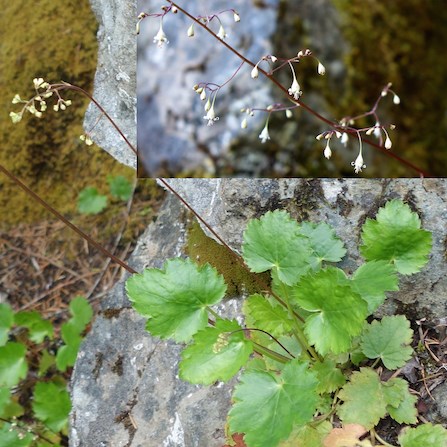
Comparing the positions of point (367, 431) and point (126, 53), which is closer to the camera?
point (367, 431)

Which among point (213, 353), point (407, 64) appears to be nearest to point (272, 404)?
point (213, 353)

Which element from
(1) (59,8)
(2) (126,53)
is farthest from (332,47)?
(2) (126,53)

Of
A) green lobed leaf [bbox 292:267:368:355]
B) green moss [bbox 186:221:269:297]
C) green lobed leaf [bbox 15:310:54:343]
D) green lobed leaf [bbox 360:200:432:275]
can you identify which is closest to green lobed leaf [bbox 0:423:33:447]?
green lobed leaf [bbox 15:310:54:343]

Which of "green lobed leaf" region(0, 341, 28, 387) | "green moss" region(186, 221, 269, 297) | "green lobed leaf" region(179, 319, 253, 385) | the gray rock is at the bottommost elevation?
"green lobed leaf" region(0, 341, 28, 387)

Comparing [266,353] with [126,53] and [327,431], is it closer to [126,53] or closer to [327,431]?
[327,431]

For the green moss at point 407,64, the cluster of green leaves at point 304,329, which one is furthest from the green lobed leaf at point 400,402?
the green moss at point 407,64

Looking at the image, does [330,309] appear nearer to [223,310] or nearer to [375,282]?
[375,282]

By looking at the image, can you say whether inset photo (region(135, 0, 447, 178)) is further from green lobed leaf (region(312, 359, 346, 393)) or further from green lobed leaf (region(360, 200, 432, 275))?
green lobed leaf (region(312, 359, 346, 393))
